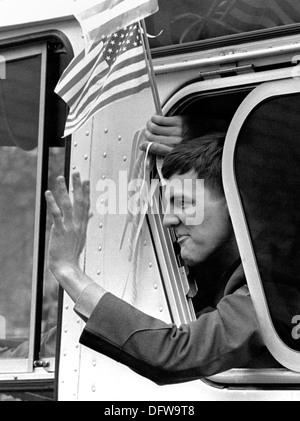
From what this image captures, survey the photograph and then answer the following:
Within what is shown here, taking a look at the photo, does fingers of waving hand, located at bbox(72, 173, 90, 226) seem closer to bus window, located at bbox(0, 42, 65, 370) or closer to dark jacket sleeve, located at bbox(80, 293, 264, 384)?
dark jacket sleeve, located at bbox(80, 293, 264, 384)

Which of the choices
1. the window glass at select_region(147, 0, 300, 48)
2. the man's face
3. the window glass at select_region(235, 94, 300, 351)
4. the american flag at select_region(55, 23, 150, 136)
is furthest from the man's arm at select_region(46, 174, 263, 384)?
the window glass at select_region(147, 0, 300, 48)

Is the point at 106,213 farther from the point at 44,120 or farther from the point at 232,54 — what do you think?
the point at 232,54

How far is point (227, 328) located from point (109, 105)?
85 cm

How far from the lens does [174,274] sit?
347cm

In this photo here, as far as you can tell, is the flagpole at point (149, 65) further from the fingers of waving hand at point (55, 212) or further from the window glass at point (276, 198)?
the fingers of waving hand at point (55, 212)

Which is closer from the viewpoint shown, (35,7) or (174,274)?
(174,274)

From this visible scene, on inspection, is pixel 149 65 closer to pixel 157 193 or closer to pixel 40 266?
pixel 157 193

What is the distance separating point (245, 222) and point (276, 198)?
12 cm

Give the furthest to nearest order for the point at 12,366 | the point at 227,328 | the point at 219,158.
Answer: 1. the point at 12,366
2. the point at 219,158
3. the point at 227,328

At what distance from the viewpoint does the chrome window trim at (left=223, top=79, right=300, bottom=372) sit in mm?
3209

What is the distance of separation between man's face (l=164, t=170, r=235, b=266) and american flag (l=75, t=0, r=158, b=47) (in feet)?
1.80

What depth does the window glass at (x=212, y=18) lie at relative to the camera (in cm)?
329

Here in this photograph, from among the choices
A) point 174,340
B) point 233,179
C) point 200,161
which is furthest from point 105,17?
point 174,340
